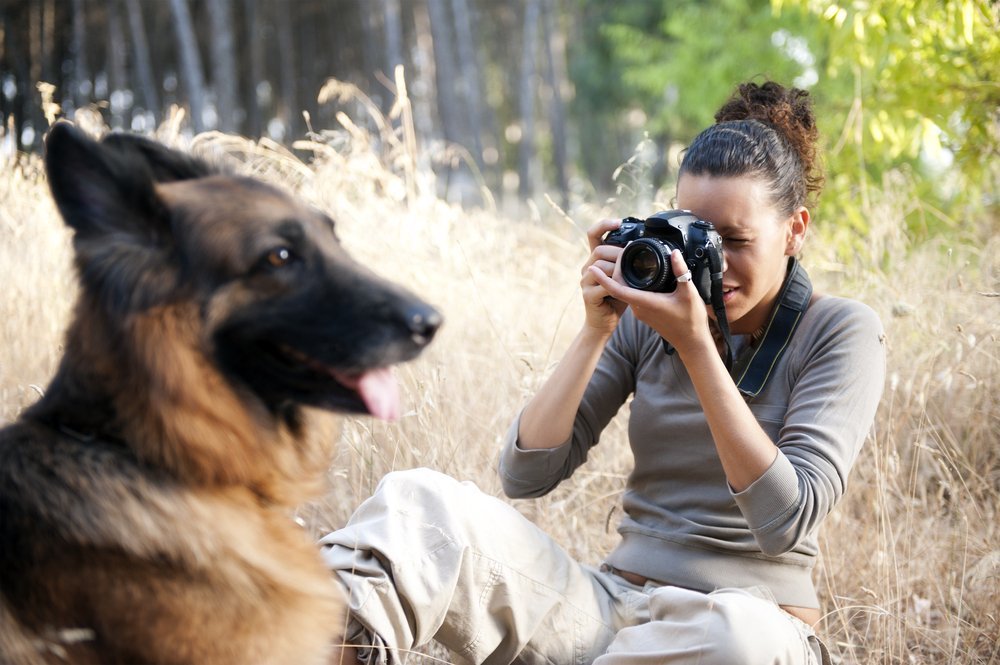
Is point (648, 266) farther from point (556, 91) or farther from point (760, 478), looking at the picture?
point (556, 91)

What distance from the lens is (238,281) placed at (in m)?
1.64

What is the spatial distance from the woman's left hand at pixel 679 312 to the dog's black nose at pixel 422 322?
0.61 m

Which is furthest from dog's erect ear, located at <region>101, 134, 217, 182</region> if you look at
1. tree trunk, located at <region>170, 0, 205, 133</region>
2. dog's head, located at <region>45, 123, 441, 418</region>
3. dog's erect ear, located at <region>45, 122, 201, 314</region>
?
tree trunk, located at <region>170, 0, 205, 133</region>

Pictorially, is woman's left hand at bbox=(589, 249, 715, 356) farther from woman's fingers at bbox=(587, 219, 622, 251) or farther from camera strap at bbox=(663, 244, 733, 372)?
woman's fingers at bbox=(587, 219, 622, 251)

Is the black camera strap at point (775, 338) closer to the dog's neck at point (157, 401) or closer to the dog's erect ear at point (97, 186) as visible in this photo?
the dog's neck at point (157, 401)

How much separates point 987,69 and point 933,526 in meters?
2.53

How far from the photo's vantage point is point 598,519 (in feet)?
11.8

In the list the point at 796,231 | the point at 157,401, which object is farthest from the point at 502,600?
the point at 796,231

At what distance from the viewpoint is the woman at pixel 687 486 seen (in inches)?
79.6

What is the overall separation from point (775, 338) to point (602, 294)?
47cm

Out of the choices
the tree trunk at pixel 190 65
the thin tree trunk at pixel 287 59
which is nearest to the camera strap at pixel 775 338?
the tree trunk at pixel 190 65

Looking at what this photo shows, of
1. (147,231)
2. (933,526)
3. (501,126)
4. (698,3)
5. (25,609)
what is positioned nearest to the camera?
(25,609)

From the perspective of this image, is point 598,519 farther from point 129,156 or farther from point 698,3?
point 698,3

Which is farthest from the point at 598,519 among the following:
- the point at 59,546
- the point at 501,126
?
the point at 501,126
